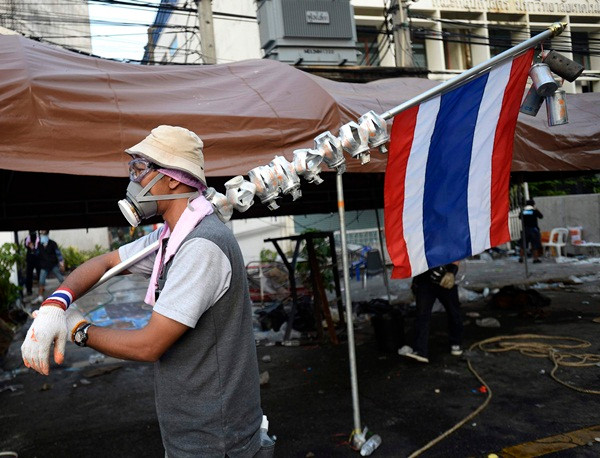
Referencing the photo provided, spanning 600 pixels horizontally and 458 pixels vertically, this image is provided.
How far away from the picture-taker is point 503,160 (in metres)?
3.87

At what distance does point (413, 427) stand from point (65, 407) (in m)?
3.77

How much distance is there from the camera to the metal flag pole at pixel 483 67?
3373mm

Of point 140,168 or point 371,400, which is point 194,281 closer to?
point 140,168

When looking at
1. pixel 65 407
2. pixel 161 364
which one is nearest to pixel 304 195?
pixel 65 407

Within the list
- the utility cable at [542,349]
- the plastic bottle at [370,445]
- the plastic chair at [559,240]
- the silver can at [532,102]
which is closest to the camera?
the silver can at [532,102]

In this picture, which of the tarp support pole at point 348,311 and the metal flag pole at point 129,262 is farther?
the tarp support pole at point 348,311

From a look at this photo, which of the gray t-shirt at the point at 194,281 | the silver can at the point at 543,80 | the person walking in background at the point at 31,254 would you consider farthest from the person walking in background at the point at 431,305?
the person walking in background at the point at 31,254

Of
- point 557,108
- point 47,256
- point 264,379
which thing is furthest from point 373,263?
point 557,108

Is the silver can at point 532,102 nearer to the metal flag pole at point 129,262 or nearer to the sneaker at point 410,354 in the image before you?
the metal flag pole at point 129,262

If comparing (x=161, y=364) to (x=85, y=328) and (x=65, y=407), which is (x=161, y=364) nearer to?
(x=85, y=328)

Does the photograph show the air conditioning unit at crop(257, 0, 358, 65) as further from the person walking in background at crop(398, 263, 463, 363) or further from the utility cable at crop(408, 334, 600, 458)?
the utility cable at crop(408, 334, 600, 458)

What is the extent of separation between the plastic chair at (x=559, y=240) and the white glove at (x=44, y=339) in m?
16.5

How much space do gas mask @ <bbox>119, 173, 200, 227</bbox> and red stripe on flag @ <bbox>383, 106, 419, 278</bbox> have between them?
2.18m

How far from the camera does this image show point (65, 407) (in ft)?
18.7
